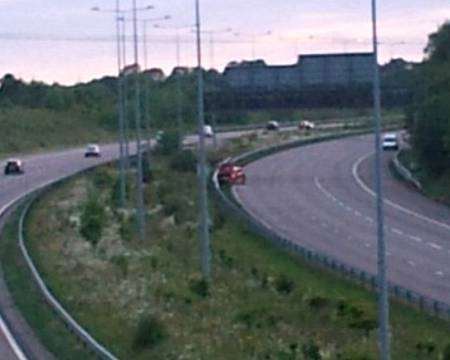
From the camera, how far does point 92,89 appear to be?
189m

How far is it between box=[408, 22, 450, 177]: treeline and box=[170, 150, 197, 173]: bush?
1178cm

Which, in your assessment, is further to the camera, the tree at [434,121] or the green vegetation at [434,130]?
the tree at [434,121]

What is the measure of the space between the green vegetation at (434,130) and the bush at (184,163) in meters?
12.5

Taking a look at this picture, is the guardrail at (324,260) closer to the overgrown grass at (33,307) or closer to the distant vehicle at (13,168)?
the overgrown grass at (33,307)

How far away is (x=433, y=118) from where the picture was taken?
294 feet

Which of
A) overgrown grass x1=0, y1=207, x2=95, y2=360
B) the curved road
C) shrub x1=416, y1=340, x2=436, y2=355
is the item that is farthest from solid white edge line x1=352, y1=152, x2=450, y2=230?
shrub x1=416, y1=340, x2=436, y2=355

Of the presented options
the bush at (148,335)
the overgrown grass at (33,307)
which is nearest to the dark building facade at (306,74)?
the overgrown grass at (33,307)

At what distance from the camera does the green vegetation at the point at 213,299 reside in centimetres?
3494

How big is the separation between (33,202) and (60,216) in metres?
6.53

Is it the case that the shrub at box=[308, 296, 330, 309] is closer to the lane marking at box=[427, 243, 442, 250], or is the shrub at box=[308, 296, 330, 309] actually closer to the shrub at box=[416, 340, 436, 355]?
the shrub at box=[416, 340, 436, 355]

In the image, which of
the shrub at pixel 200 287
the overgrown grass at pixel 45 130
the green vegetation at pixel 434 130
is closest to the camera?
the shrub at pixel 200 287

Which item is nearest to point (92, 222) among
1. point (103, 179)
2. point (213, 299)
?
point (213, 299)

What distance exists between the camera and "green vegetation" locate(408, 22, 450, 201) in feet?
286

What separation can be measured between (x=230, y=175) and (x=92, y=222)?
26869 millimetres
